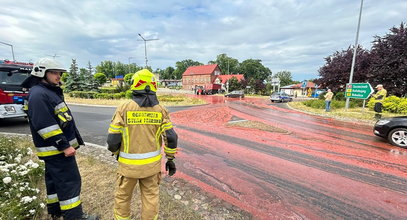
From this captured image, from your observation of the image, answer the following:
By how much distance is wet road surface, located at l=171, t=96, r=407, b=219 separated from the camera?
2.76 m

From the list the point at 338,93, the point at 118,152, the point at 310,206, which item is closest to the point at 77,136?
the point at 118,152

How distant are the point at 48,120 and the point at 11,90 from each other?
722 centimetres

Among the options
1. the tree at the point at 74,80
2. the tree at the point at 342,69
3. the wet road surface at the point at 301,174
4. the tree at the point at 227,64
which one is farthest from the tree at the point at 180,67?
the wet road surface at the point at 301,174

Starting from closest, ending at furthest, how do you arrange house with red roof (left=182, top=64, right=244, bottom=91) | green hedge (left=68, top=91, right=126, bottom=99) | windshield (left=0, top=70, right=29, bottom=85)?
windshield (left=0, top=70, right=29, bottom=85), green hedge (left=68, top=91, right=126, bottom=99), house with red roof (left=182, top=64, right=244, bottom=91)

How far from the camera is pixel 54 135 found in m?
1.98

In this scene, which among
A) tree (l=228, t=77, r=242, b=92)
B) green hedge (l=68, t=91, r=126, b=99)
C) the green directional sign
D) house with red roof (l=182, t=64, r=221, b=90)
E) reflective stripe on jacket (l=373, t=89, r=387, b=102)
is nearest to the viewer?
reflective stripe on jacket (l=373, t=89, r=387, b=102)

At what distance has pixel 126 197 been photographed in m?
2.04

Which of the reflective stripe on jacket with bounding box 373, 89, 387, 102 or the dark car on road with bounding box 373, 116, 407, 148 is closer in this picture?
the dark car on road with bounding box 373, 116, 407, 148

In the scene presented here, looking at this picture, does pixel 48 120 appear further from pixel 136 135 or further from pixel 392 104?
pixel 392 104

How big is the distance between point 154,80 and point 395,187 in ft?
15.3

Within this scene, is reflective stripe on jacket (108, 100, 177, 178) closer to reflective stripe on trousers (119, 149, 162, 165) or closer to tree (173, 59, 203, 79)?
reflective stripe on trousers (119, 149, 162, 165)

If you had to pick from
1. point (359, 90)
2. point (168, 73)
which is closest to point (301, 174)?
point (359, 90)

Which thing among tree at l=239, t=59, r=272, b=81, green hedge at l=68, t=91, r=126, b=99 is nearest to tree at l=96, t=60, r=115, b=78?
tree at l=239, t=59, r=272, b=81

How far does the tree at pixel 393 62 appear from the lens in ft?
43.3
